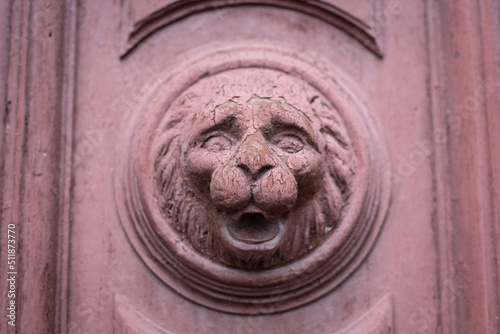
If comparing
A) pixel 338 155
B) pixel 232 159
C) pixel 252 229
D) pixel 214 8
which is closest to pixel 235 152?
pixel 232 159

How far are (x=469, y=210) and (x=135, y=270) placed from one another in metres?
0.85

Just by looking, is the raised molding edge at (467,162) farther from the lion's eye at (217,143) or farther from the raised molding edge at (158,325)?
the lion's eye at (217,143)

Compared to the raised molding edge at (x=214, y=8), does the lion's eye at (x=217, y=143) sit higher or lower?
lower

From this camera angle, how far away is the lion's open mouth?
1083mm

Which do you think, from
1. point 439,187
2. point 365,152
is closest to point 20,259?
point 365,152

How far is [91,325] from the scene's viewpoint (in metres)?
1.20

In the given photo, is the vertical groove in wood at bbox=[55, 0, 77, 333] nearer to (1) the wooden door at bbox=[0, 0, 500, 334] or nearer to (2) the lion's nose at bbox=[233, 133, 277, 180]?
(1) the wooden door at bbox=[0, 0, 500, 334]

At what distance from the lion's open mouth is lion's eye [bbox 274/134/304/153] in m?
0.16

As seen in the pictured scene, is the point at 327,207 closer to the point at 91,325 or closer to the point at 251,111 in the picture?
the point at 251,111

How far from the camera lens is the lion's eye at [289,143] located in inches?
43.3

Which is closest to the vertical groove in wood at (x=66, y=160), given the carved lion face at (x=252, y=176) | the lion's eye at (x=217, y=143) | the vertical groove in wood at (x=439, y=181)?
the carved lion face at (x=252, y=176)

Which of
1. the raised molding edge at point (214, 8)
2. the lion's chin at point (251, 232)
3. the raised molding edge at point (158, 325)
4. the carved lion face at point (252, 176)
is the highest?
the raised molding edge at point (214, 8)

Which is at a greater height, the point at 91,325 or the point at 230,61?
the point at 230,61

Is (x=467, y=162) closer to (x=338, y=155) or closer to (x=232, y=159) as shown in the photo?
(x=338, y=155)
